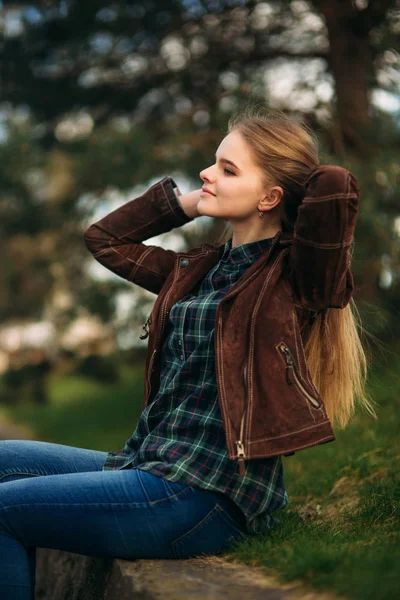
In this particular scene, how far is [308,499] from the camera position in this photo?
347cm

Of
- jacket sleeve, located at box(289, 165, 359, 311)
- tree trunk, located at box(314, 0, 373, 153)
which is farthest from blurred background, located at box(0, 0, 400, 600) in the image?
jacket sleeve, located at box(289, 165, 359, 311)

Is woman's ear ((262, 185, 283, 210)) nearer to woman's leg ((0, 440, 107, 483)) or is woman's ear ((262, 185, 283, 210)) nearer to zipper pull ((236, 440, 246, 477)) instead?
zipper pull ((236, 440, 246, 477))

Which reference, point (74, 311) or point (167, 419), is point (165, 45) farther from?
point (167, 419)

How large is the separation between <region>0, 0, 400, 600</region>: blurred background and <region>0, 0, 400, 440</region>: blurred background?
0.01m

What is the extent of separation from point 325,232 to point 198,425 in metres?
0.68

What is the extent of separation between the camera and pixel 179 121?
7.15 m

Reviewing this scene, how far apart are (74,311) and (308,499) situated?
5167 millimetres

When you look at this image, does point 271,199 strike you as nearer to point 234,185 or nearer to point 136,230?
point 234,185

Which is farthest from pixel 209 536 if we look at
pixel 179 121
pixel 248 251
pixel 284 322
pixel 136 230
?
pixel 179 121

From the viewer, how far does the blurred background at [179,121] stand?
5.12 meters

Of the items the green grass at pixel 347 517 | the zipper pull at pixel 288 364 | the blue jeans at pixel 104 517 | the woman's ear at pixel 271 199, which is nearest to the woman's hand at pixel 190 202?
the woman's ear at pixel 271 199

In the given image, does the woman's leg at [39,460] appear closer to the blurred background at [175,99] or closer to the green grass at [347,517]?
the green grass at [347,517]

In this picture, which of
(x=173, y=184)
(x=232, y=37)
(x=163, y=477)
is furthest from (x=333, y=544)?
(x=232, y=37)

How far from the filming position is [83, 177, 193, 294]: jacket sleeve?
2.92 meters
